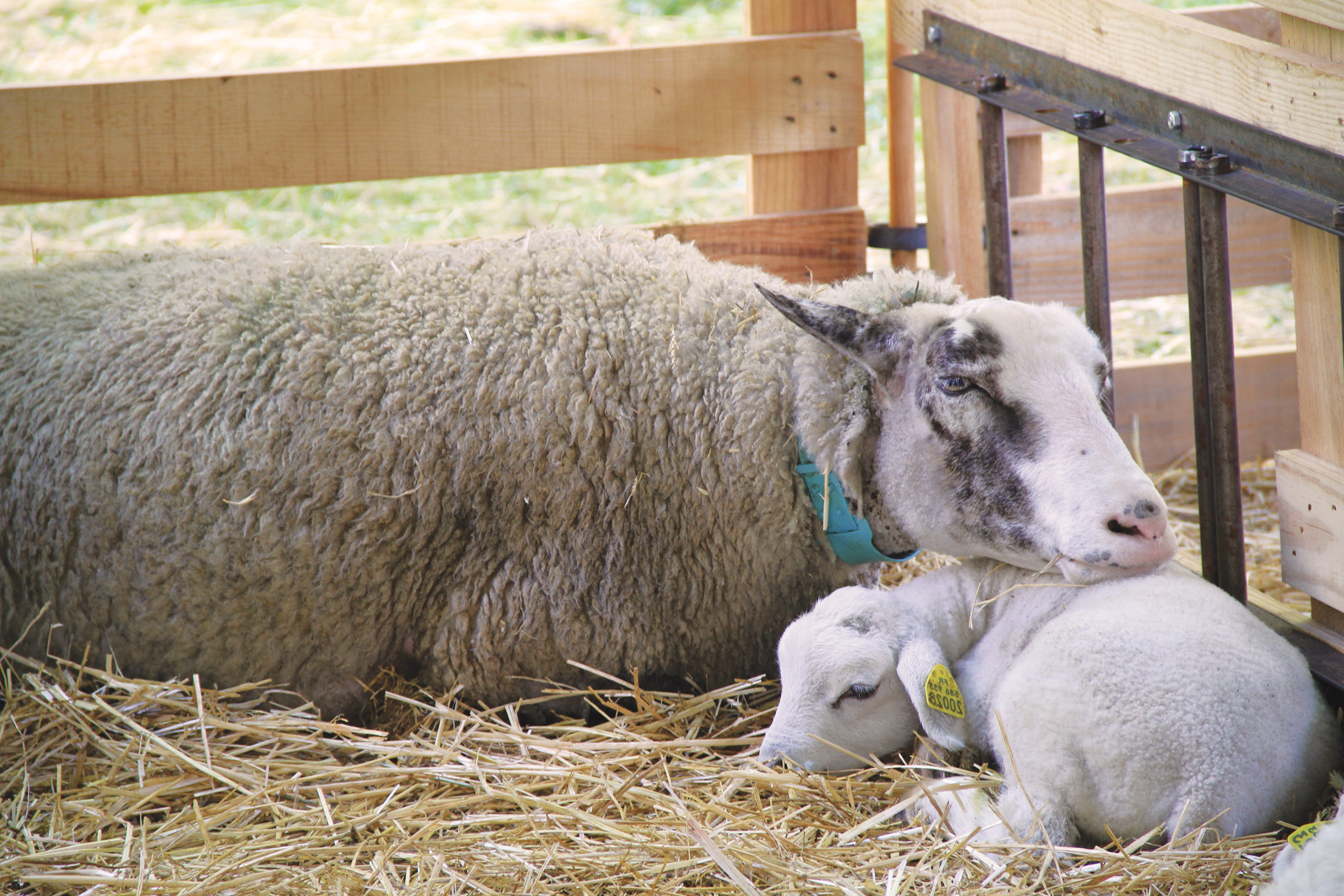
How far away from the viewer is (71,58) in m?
7.82

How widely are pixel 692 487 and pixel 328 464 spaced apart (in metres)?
0.87

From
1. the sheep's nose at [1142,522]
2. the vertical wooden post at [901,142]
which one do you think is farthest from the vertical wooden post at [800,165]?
the sheep's nose at [1142,522]

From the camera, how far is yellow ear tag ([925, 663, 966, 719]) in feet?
7.46

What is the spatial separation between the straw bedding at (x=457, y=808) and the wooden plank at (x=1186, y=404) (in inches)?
85.1

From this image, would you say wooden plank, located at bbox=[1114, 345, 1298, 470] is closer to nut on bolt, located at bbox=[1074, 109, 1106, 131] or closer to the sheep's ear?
nut on bolt, located at bbox=[1074, 109, 1106, 131]

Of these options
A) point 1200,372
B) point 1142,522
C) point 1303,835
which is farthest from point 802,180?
point 1303,835

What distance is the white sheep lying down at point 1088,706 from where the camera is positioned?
81.8 inches

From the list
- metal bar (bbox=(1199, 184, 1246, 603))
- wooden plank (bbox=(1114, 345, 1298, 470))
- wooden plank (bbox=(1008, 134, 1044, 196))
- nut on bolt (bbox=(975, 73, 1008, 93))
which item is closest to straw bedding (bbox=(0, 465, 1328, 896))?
metal bar (bbox=(1199, 184, 1246, 603))

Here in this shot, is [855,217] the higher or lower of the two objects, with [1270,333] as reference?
higher

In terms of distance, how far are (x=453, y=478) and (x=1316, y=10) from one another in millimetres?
2058

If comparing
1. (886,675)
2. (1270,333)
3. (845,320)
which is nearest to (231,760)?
(886,675)

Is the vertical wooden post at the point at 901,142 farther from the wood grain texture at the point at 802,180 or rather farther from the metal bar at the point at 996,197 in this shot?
the metal bar at the point at 996,197

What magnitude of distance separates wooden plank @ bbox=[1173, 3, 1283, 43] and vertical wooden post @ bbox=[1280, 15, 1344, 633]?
6.48 ft

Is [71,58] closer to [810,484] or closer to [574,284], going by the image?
[574,284]
